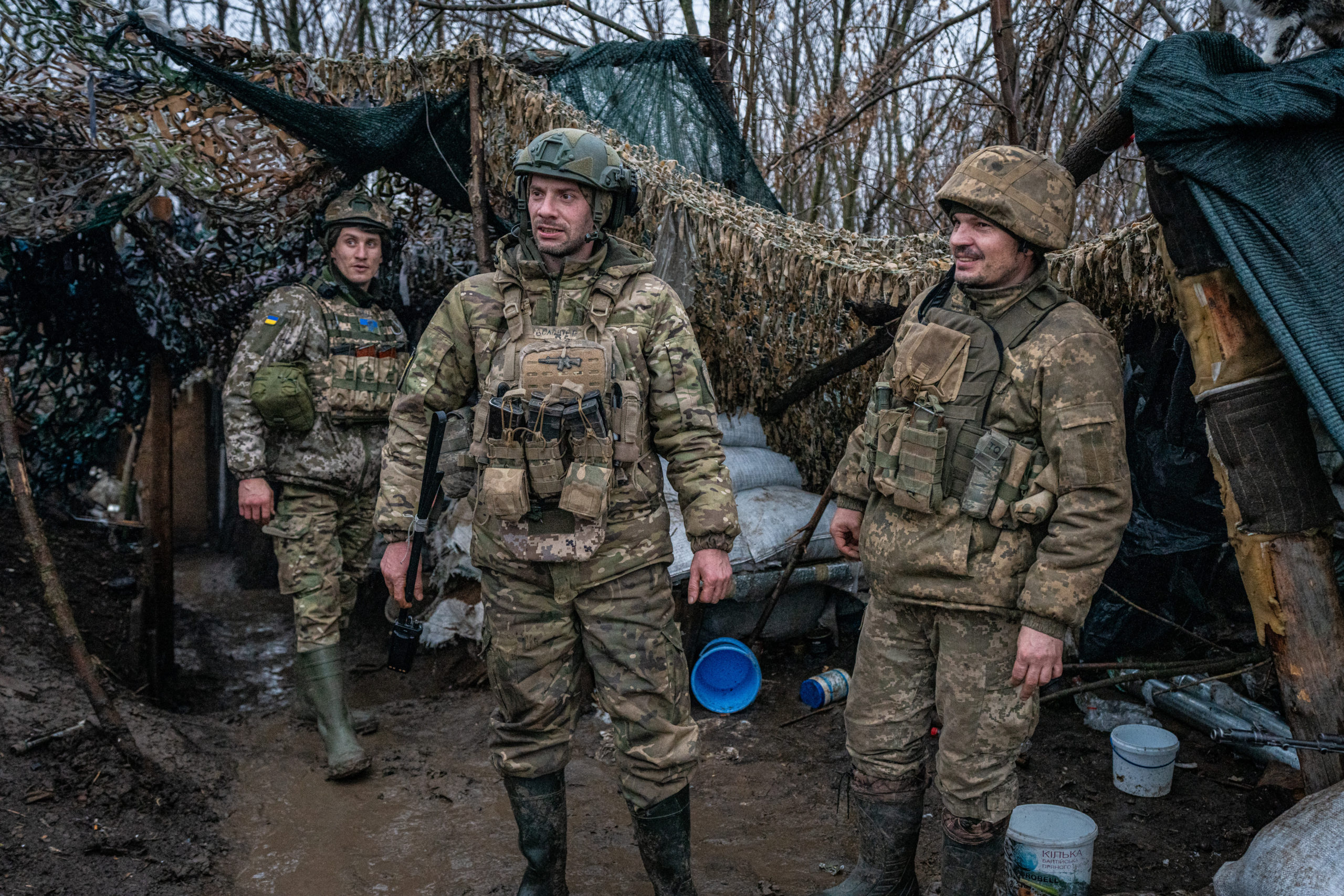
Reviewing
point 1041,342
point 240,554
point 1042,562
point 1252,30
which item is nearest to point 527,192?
point 1041,342

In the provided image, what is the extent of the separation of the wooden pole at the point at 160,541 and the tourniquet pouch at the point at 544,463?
2926 mm

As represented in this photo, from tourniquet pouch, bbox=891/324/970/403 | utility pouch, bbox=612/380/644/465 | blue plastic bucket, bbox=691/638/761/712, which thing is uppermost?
tourniquet pouch, bbox=891/324/970/403

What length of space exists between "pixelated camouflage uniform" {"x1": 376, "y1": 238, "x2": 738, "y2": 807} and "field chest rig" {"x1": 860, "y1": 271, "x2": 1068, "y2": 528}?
19.9 inches

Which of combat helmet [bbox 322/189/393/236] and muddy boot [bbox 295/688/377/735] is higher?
combat helmet [bbox 322/189/393/236]

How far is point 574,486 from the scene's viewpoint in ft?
8.25

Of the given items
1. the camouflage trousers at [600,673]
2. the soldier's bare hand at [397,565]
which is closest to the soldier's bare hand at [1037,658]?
the camouflage trousers at [600,673]

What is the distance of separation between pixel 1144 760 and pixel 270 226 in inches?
167

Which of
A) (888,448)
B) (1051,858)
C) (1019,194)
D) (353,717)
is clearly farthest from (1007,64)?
(353,717)

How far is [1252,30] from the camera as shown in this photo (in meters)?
6.23

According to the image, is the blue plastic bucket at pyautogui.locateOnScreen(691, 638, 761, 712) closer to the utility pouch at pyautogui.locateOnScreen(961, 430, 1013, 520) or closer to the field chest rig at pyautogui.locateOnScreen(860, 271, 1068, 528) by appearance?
the field chest rig at pyautogui.locateOnScreen(860, 271, 1068, 528)

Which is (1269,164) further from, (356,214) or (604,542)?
(356,214)

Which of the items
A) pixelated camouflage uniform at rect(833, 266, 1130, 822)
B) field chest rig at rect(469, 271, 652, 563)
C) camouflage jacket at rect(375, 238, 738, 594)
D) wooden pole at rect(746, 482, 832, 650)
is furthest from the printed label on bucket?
wooden pole at rect(746, 482, 832, 650)

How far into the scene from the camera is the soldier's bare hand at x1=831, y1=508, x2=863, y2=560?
9.46 feet

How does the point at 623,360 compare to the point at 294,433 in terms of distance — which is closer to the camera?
the point at 623,360
